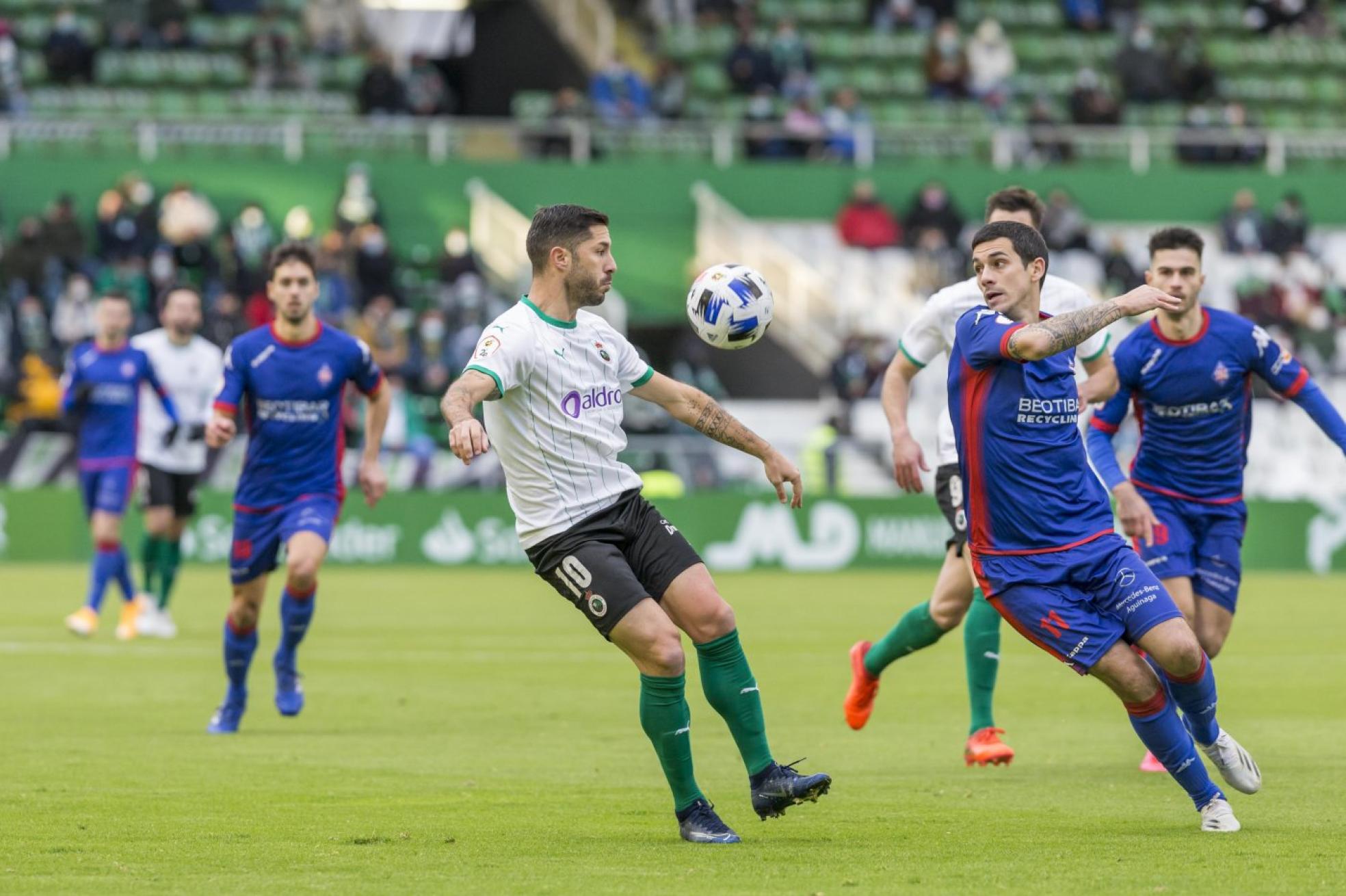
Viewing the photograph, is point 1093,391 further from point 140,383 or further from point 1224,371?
point 140,383

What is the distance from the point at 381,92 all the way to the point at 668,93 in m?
4.35

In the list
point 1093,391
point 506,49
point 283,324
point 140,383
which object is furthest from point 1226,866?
point 506,49

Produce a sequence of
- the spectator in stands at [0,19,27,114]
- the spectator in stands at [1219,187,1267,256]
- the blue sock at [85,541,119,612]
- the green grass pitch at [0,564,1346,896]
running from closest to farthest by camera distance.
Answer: the green grass pitch at [0,564,1346,896] → the blue sock at [85,541,119,612] → the spectator in stands at [0,19,27,114] → the spectator in stands at [1219,187,1267,256]

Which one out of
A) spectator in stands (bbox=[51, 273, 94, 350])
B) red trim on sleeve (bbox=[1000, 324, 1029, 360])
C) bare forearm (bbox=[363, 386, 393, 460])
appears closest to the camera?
red trim on sleeve (bbox=[1000, 324, 1029, 360])

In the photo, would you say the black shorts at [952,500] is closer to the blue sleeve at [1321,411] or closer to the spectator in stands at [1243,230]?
the blue sleeve at [1321,411]

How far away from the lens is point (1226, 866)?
6.69 meters

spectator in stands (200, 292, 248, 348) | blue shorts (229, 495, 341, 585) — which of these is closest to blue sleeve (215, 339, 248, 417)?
blue shorts (229, 495, 341, 585)

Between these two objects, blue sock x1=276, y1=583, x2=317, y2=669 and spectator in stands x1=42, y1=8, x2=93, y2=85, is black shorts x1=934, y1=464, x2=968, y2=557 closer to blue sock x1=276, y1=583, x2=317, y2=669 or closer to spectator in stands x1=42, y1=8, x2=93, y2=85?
blue sock x1=276, y1=583, x2=317, y2=669

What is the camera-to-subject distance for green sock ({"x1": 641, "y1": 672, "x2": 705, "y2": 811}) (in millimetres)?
7379

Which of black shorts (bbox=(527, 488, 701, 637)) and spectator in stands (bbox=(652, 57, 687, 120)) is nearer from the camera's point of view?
black shorts (bbox=(527, 488, 701, 637))

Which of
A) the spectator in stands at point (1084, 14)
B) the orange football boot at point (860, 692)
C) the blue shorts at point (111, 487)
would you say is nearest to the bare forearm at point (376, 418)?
the orange football boot at point (860, 692)

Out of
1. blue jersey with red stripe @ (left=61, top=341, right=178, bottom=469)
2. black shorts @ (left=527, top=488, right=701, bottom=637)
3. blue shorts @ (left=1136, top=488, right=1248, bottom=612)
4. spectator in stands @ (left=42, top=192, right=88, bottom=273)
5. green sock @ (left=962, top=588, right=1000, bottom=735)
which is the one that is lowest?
spectator in stands @ (left=42, top=192, right=88, bottom=273)

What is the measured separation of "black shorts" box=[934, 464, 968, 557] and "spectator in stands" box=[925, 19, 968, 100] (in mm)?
23927

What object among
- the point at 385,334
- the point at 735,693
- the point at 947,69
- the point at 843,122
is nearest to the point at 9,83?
the point at 385,334
